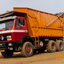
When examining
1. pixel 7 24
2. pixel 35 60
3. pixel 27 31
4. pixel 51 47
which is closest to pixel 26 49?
pixel 27 31

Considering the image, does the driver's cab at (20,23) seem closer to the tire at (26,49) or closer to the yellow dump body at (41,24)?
the yellow dump body at (41,24)

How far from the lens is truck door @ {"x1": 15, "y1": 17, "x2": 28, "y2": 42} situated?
9837mm

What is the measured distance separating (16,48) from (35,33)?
2.51 meters

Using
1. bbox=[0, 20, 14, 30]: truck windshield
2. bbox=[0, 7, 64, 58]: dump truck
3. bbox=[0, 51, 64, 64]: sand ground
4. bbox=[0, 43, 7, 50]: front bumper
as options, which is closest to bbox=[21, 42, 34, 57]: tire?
bbox=[0, 7, 64, 58]: dump truck

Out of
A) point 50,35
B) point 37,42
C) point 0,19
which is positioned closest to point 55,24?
point 50,35

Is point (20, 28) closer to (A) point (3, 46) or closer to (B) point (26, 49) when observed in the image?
(B) point (26, 49)

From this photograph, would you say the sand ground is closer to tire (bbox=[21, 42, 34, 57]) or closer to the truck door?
tire (bbox=[21, 42, 34, 57])

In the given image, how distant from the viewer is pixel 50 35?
13.5m

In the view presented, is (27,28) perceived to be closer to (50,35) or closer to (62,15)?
(50,35)

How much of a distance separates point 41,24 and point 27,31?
2.27m

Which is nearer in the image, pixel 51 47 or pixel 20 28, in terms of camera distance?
pixel 20 28

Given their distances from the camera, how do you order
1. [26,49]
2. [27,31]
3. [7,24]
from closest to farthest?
[26,49] < [7,24] < [27,31]

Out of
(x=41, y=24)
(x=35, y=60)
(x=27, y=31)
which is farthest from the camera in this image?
(x=41, y=24)

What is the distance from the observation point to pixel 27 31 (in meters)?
10.8
